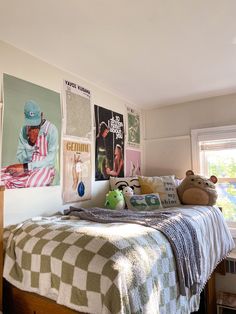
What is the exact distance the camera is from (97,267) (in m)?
0.96

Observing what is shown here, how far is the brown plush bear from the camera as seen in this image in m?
2.31

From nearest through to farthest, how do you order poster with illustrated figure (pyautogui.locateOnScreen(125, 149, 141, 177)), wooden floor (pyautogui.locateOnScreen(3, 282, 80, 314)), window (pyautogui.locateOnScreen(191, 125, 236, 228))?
1. wooden floor (pyautogui.locateOnScreen(3, 282, 80, 314))
2. window (pyautogui.locateOnScreen(191, 125, 236, 228))
3. poster with illustrated figure (pyautogui.locateOnScreen(125, 149, 141, 177))

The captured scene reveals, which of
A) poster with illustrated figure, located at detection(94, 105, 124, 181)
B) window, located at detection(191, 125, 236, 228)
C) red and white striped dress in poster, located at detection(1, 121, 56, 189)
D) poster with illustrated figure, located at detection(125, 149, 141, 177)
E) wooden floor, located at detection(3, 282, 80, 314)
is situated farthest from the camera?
poster with illustrated figure, located at detection(125, 149, 141, 177)

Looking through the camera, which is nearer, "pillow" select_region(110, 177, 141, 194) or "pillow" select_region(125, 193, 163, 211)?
"pillow" select_region(125, 193, 163, 211)

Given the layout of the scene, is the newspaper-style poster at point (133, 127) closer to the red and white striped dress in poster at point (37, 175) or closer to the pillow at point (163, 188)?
the pillow at point (163, 188)

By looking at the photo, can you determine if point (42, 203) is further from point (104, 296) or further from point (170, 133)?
point (170, 133)

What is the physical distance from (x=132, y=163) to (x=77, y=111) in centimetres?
110

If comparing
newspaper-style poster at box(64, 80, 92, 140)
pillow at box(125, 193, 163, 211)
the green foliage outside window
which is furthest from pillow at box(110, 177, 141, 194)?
the green foliage outside window

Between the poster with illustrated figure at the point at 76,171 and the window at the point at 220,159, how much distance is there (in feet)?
4.53

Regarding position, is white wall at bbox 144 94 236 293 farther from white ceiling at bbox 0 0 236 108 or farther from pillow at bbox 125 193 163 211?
pillow at bbox 125 193 163 211

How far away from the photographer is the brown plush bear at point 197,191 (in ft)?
7.57

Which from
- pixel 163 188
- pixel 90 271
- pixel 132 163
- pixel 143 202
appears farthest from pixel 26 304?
pixel 132 163

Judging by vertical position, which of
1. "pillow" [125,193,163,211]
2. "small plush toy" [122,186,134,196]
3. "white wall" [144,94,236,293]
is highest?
"white wall" [144,94,236,293]

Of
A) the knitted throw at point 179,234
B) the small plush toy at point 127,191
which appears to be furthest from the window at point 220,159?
the knitted throw at point 179,234
